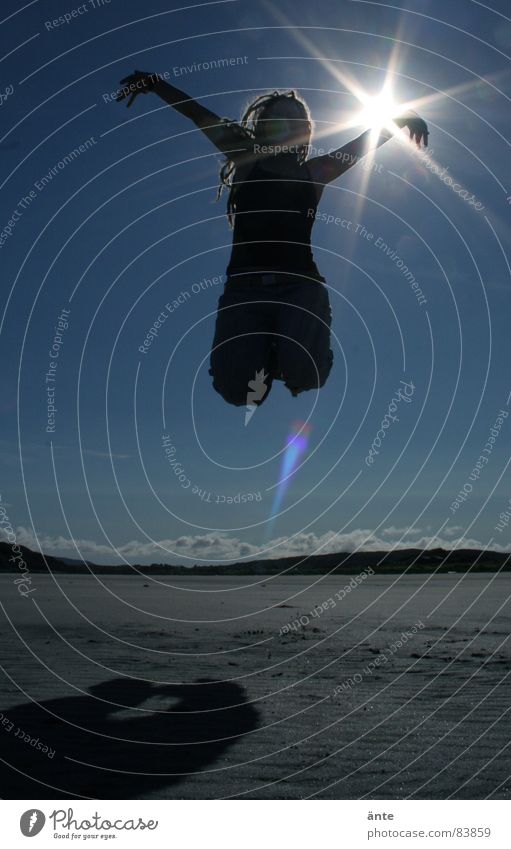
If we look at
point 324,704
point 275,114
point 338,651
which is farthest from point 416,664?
point 275,114

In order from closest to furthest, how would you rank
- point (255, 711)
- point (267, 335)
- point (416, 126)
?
point (255, 711), point (416, 126), point (267, 335)

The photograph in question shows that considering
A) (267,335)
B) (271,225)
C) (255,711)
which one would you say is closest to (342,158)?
(271,225)

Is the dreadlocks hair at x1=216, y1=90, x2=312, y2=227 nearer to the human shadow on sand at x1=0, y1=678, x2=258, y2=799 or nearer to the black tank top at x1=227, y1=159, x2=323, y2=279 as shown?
the black tank top at x1=227, y1=159, x2=323, y2=279

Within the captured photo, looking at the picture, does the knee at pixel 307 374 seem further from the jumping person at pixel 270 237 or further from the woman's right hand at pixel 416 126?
the woman's right hand at pixel 416 126

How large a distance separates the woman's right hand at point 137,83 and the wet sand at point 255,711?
6058mm

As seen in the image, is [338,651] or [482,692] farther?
[338,651]

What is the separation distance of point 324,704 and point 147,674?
8.15 feet

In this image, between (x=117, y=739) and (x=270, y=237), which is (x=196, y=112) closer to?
(x=270, y=237)

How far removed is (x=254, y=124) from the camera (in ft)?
31.9

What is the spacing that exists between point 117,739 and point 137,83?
250 inches

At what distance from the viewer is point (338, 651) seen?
39.4 feet

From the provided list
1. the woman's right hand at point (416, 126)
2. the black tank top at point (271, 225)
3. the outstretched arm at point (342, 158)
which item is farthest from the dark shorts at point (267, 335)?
the woman's right hand at point (416, 126)

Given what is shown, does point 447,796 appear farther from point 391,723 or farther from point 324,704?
point 324,704

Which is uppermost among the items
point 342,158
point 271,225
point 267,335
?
point 342,158
